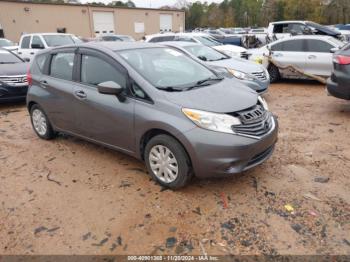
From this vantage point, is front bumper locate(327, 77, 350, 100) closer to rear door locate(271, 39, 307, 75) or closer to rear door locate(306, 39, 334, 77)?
rear door locate(306, 39, 334, 77)

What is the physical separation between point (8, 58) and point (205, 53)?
5.23 metres

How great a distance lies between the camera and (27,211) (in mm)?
3396

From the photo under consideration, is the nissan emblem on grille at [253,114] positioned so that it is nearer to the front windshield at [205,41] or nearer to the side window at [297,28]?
the front windshield at [205,41]

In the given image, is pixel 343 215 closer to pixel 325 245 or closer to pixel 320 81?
pixel 325 245

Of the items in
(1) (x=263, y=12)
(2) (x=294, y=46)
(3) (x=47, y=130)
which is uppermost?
(1) (x=263, y=12)

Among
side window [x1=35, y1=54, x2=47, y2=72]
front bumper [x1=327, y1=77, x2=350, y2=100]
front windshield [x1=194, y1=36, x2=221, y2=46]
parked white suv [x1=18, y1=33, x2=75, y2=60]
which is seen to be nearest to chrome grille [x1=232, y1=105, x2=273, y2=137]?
front bumper [x1=327, y1=77, x2=350, y2=100]

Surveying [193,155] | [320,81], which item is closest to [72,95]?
[193,155]

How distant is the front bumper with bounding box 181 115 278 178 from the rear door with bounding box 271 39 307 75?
6.74 meters

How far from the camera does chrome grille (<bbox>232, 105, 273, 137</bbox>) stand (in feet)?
11.1

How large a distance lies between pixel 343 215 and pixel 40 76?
457cm

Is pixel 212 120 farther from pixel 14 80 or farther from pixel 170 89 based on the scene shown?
pixel 14 80

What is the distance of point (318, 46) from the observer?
353 inches

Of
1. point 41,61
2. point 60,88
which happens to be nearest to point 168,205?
point 60,88

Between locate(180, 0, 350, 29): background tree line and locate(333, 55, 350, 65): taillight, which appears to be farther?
locate(180, 0, 350, 29): background tree line
